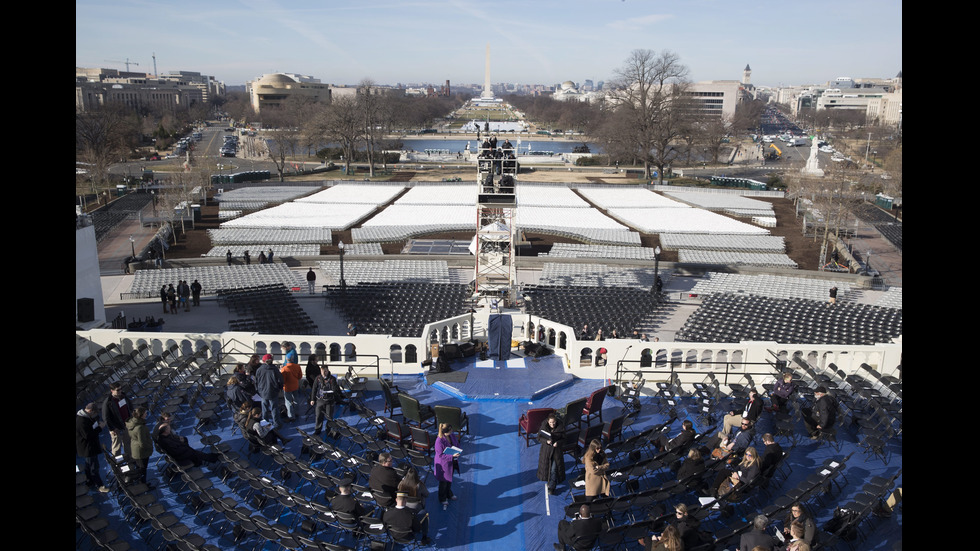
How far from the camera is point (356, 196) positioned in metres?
58.3

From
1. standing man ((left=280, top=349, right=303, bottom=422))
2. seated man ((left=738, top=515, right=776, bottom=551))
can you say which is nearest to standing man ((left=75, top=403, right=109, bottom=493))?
standing man ((left=280, top=349, right=303, bottom=422))

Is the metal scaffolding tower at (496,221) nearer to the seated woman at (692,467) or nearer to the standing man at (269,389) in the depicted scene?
the standing man at (269,389)

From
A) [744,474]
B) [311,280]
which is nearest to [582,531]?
[744,474]

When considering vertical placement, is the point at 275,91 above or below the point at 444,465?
above

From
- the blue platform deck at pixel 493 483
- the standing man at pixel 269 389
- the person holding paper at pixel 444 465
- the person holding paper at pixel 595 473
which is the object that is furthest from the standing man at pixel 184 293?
the person holding paper at pixel 595 473

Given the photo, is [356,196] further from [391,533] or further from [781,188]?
[391,533]

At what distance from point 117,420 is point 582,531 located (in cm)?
885

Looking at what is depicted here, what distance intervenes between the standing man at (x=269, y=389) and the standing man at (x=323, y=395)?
80 centimetres

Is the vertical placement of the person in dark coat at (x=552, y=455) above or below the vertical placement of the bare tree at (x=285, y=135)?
below

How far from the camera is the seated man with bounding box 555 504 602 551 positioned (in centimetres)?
930

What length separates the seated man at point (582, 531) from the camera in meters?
A: 9.30

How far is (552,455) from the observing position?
1155 centimetres

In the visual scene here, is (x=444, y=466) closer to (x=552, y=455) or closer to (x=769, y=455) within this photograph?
(x=552, y=455)

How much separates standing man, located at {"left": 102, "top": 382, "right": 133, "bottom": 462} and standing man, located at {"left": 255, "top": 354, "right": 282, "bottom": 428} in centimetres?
247
